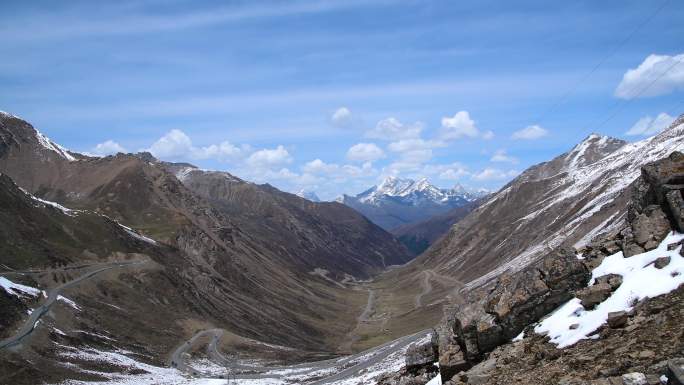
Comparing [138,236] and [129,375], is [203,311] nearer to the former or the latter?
[138,236]

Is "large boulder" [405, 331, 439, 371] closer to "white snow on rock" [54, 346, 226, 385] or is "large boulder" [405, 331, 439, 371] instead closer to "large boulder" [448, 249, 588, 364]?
"large boulder" [448, 249, 588, 364]

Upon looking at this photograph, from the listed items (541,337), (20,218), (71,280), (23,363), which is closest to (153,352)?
(71,280)

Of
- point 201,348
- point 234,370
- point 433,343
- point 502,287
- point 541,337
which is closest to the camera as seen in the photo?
point 541,337

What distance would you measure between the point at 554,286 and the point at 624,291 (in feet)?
12.5

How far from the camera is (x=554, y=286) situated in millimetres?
27328

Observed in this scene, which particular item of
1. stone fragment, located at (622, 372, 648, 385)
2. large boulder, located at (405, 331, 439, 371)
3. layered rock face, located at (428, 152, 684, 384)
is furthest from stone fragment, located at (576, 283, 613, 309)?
large boulder, located at (405, 331, 439, 371)

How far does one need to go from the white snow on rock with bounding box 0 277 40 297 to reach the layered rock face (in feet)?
286

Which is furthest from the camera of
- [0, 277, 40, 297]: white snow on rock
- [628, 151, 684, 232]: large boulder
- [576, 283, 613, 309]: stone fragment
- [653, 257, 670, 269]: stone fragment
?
[0, 277, 40, 297]: white snow on rock

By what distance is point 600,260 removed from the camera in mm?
28219

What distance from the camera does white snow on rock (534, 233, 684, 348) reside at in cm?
2285

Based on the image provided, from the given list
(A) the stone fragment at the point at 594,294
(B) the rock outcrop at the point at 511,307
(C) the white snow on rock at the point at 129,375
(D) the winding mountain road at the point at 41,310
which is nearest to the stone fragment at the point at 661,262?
(A) the stone fragment at the point at 594,294

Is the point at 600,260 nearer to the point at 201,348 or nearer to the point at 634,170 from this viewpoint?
the point at 201,348

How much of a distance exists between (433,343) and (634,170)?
606 feet

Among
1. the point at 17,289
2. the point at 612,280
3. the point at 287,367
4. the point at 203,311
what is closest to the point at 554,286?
the point at 612,280
